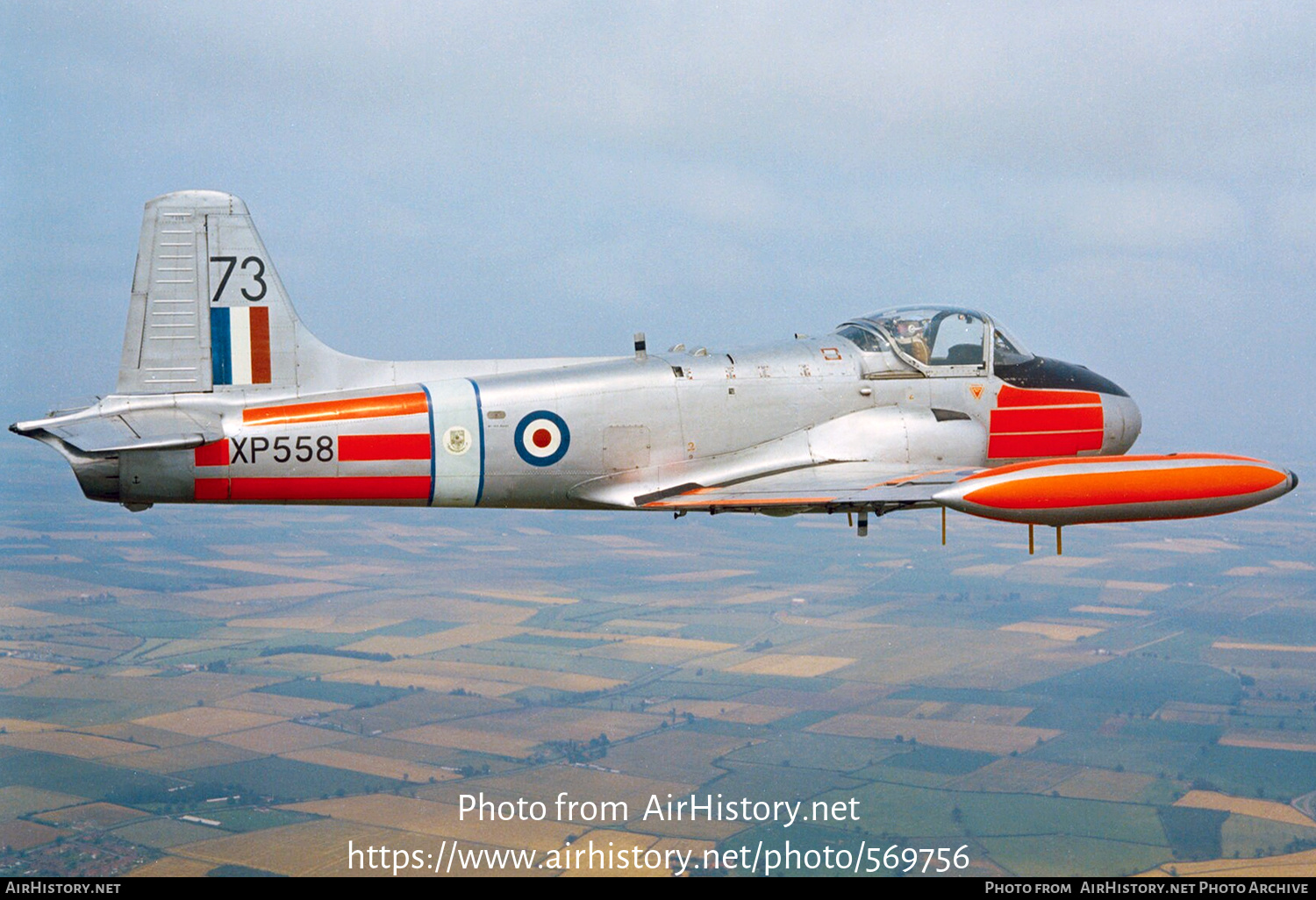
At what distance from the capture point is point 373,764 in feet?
91.1

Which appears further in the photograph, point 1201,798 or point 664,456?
point 1201,798

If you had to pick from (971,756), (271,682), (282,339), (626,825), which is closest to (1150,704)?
(971,756)

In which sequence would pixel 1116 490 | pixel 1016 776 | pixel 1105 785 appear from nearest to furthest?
1. pixel 1116 490
2. pixel 1105 785
3. pixel 1016 776

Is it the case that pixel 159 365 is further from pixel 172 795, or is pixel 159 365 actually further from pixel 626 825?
pixel 172 795

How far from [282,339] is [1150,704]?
115 ft

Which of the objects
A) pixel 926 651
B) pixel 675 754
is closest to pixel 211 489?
pixel 675 754

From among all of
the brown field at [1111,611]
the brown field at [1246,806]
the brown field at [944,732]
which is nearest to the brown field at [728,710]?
the brown field at [944,732]

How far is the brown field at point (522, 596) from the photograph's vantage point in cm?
5391

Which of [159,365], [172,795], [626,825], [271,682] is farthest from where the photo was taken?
[271,682]

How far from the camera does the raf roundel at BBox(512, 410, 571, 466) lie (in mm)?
12664

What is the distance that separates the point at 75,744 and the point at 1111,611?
44755mm

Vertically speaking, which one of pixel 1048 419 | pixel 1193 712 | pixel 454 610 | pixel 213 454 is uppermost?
pixel 1048 419

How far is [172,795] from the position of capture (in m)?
24.8

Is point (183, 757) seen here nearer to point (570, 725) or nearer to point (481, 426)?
point (570, 725)
